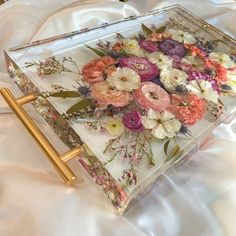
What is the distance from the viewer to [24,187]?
0.41 meters

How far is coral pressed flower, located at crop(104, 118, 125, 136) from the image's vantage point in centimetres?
44

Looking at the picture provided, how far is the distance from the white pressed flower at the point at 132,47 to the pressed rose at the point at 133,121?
5.3 inches

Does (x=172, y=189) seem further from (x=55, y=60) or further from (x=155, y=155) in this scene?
(x=55, y=60)

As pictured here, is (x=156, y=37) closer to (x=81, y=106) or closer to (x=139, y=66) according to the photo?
(x=139, y=66)

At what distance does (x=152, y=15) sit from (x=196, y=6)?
0.12 metres

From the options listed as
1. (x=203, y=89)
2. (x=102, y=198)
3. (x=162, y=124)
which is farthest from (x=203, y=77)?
(x=102, y=198)

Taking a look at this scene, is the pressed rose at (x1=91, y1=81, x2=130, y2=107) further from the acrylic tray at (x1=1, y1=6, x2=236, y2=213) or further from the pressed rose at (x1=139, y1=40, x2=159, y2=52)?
the pressed rose at (x1=139, y1=40, x2=159, y2=52)

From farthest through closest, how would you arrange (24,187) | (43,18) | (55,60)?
(43,18)
(55,60)
(24,187)

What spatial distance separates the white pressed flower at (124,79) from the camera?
1.61ft

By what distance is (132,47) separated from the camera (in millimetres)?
570

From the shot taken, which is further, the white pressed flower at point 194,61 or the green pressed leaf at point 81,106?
the white pressed flower at point 194,61

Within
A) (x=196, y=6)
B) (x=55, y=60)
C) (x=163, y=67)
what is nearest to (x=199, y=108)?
(x=163, y=67)

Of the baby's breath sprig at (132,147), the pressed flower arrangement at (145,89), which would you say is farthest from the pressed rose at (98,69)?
the baby's breath sprig at (132,147)

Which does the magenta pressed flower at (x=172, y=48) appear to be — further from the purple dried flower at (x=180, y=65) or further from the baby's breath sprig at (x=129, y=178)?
the baby's breath sprig at (x=129, y=178)
